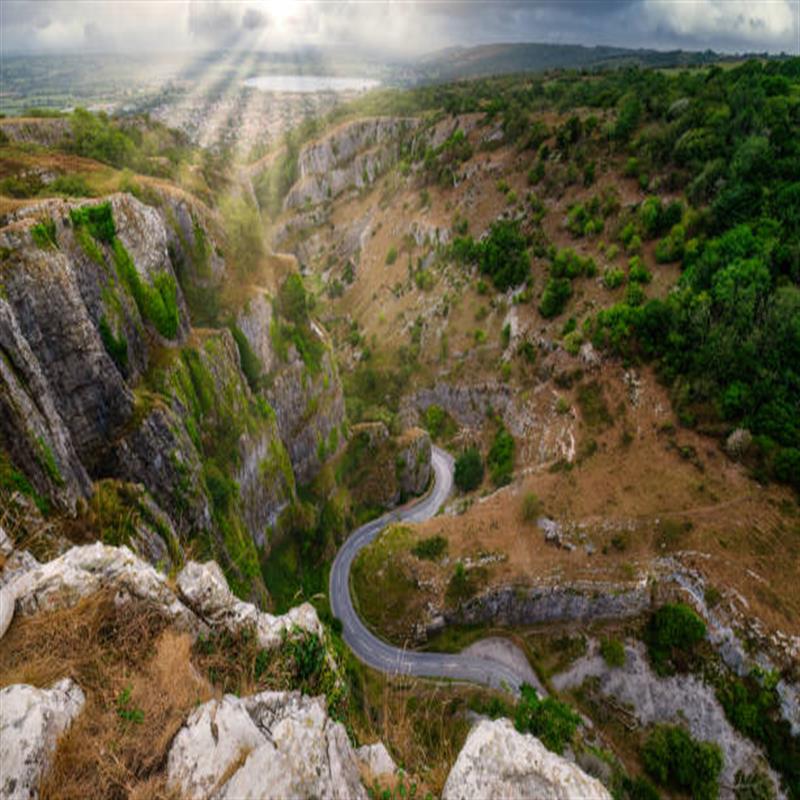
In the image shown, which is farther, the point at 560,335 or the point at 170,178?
the point at 560,335

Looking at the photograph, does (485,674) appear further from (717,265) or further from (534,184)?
(534,184)

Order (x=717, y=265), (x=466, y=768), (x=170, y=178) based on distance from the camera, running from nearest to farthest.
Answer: (x=466, y=768) < (x=170, y=178) < (x=717, y=265)

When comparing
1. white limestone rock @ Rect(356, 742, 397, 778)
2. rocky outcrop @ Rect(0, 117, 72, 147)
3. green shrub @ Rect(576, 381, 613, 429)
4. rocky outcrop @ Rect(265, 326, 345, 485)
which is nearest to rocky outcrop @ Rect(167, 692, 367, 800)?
white limestone rock @ Rect(356, 742, 397, 778)

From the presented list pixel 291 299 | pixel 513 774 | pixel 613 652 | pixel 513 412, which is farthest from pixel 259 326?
pixel 613 652

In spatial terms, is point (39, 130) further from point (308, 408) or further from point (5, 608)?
point (5, 608)

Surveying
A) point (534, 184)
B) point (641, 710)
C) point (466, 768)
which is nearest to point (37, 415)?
point (466, 768)

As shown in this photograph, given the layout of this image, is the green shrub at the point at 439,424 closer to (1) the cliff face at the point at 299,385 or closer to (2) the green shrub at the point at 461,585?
(1) the cliff face at the point at 299,385

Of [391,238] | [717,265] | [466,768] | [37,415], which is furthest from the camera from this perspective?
[391,238]

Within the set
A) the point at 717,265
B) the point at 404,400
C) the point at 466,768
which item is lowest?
the point at 404,400
